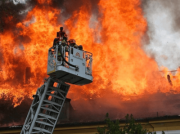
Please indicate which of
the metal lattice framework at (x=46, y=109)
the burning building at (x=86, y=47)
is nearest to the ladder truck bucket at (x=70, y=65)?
the metal lattice framework at (x=46, y=109)

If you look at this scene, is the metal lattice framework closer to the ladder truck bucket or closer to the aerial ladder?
the aerial ladder

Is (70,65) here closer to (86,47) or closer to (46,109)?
(46,109)

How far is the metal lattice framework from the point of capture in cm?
1281

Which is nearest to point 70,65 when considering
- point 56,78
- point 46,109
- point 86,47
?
point 56,78

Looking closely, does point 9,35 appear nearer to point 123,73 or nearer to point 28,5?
point 28,5

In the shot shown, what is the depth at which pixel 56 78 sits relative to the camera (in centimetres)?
1327

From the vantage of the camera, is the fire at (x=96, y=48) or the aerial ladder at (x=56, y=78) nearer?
the aerial ladder at (x=56, y=78)

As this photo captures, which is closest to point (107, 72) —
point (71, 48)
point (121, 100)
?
point (121, 100)

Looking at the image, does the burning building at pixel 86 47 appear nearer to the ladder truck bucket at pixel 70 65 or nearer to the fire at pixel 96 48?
the fire at pixel 96 48

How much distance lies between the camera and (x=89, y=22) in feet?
94.3

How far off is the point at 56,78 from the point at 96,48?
49.9ft

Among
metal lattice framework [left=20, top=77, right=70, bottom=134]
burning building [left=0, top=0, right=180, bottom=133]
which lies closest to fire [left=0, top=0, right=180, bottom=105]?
burning building [left=0, top=0, right=180, bottom=133]

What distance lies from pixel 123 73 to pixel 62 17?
31.3ft

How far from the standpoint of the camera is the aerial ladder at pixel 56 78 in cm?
1255
